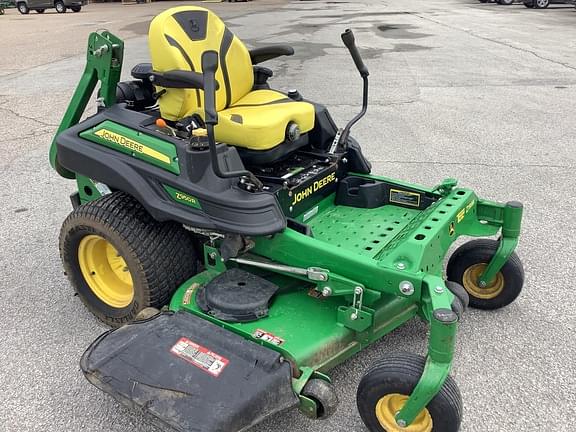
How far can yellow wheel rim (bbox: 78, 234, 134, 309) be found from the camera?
280 centimetres

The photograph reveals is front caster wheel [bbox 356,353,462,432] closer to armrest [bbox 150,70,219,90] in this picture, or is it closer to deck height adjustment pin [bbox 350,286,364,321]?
deck height adjustment pin [bbox 350,286,364,321]

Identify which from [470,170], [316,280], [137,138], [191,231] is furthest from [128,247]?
[470,170]

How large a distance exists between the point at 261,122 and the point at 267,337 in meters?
1.03

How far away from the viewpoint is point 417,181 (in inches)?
178

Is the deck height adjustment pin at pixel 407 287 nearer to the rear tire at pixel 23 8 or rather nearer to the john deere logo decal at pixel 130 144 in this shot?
the john deere logo decal at pixel 130 144

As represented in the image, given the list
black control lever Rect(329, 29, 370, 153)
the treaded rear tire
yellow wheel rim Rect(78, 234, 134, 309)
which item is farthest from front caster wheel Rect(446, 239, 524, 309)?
yellow wheel rim Rect(78, 234, 134, 309)

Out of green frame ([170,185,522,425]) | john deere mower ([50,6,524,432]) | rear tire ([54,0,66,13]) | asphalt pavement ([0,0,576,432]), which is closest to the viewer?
green frame ([170,185,522,425])

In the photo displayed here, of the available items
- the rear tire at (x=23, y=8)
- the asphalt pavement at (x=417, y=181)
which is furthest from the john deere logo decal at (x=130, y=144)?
the rear tire at (x=23, y=8)

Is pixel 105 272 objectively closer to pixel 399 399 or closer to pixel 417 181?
pixel 399 399

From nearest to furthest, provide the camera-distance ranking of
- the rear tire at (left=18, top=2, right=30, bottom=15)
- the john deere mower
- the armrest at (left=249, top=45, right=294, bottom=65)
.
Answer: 1. the john deere mower
2. the armrest at (left=249, top=45, right=294, bottom=65)
3. the rear tire at (left=18, top=2, right=30, bottom=15)

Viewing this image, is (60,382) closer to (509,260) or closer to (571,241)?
(509,260)

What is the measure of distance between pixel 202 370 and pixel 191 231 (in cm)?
75

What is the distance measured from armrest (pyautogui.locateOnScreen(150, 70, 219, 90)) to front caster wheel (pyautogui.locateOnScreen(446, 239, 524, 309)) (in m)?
1.53

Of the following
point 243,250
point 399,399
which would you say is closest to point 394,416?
point 399,399
